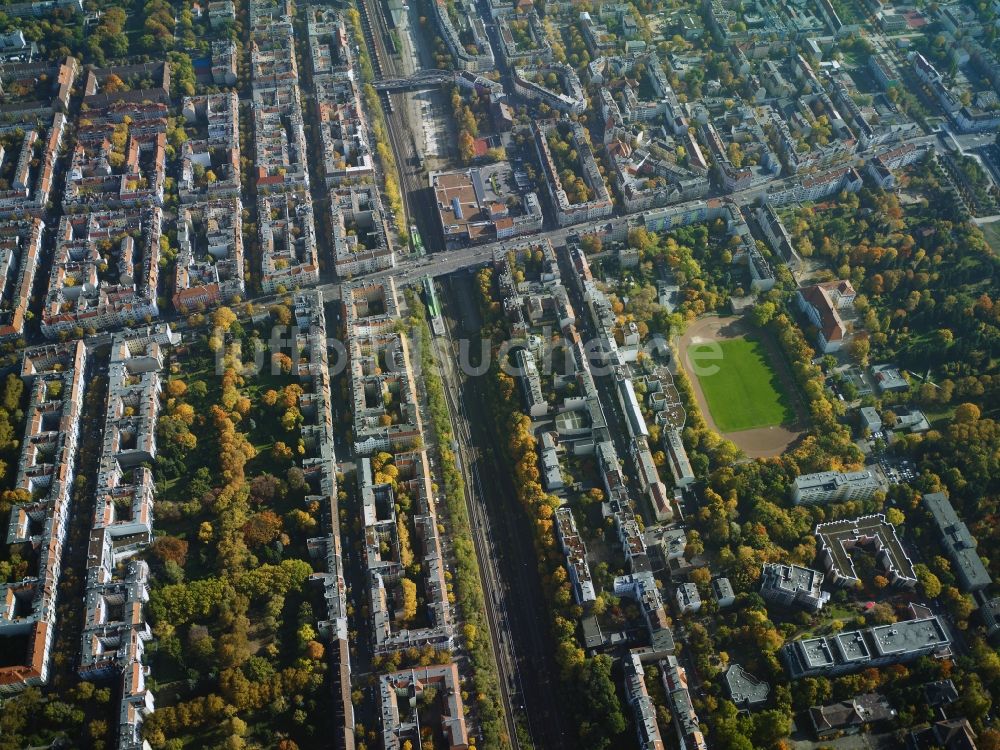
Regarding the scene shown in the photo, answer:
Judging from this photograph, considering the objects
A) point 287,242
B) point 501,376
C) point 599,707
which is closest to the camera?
point 599,707

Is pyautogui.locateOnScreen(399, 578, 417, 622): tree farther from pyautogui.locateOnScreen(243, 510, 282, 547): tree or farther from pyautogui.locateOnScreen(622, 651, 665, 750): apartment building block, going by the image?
pyautogui.locateOnScreen(622, 651, 665, 750): apartment building block

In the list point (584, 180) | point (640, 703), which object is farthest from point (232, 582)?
point (584, 180)

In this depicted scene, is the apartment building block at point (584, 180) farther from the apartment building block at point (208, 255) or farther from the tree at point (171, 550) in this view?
the tree at point (171, 550)

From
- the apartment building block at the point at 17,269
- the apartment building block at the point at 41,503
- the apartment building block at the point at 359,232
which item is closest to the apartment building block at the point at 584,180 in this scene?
the apartment building block at the point at 359,232

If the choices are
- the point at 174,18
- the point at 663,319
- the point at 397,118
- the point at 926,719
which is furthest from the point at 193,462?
the point at 174,18

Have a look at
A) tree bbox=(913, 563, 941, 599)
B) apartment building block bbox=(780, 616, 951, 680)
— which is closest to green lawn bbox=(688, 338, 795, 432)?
tree bbox=(913, 563, 941, 599)

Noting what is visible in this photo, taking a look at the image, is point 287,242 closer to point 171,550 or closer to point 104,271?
point 104,271
